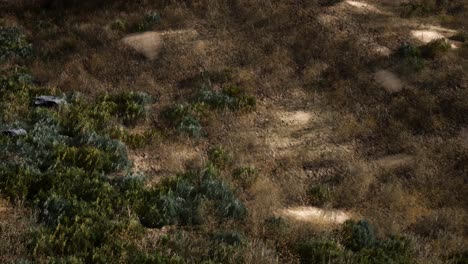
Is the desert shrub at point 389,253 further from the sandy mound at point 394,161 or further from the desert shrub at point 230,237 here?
the sandy mound at point 394,161

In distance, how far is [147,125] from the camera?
14602 mm

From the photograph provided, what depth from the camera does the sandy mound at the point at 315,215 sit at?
421 inches

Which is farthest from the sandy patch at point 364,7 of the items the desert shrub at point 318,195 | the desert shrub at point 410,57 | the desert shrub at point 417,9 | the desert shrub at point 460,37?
the desert shrub at point 318,195

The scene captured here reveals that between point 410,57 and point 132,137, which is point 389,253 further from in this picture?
point 410,57

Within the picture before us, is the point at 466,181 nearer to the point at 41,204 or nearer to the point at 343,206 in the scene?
the point at 343,206

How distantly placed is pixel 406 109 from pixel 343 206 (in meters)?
6.00

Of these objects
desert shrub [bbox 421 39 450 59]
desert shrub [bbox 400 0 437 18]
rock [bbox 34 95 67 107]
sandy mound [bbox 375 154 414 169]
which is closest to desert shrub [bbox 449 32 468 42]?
desert shrub [bbox 421 39 450 59]

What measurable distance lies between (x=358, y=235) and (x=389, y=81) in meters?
9.35

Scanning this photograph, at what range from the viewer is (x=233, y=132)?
14.7m

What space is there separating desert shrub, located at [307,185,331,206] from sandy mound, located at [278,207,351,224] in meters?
0.29

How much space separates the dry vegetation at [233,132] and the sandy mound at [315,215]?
29cm

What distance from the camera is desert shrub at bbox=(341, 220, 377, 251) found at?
31.5ft

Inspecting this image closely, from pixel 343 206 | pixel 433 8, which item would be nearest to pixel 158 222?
pixel 343 206

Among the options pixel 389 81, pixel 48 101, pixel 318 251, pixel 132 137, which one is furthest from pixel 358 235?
pixel 48 101
